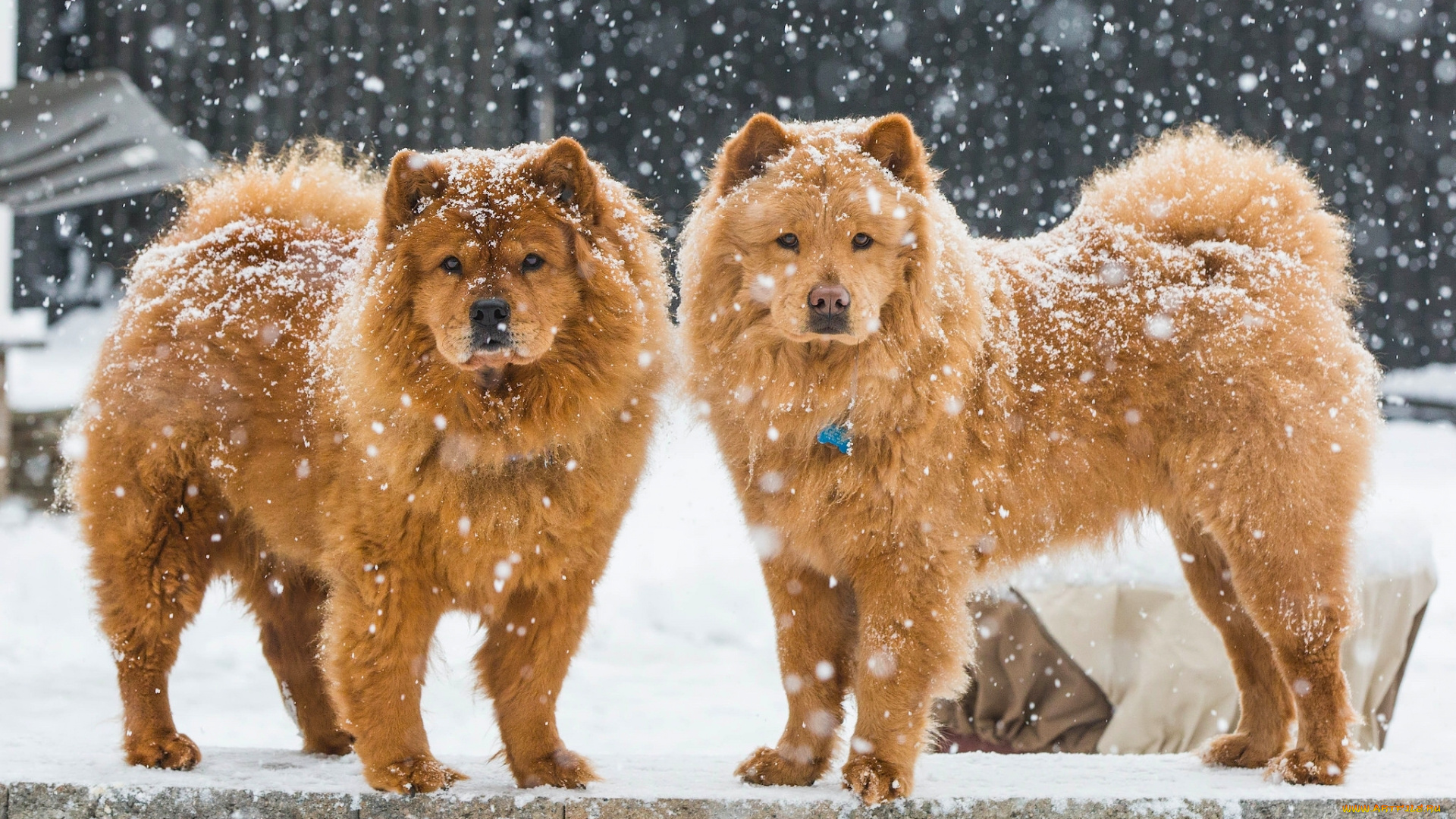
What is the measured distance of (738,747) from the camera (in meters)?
6.02

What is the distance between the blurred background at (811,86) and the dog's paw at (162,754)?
6.38 meters

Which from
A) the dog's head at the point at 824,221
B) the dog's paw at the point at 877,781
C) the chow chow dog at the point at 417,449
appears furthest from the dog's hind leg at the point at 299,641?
the dog's head at the point at 824,221

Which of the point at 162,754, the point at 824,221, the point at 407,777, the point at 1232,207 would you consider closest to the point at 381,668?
the point at 407,777

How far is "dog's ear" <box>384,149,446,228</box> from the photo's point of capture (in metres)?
3.19

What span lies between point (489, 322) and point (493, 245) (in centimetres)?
27

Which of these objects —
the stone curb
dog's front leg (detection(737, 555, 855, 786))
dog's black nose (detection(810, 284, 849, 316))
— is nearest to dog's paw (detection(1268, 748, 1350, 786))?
the stone curb

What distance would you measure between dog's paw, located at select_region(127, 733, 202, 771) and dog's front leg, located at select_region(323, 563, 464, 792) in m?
0.74

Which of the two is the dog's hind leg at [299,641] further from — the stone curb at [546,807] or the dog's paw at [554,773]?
the dog's paw at [554,773]

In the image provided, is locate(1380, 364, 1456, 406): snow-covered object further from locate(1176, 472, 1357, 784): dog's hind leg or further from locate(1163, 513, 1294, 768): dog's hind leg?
locate(1176, 472, 1357, 784): dog's hind leg

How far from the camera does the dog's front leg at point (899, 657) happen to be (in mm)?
3215

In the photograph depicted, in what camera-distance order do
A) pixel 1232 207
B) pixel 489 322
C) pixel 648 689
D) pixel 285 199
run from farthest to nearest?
pixel 648 689, pixel 285 199, pixel 1232 207, pixel 489 322

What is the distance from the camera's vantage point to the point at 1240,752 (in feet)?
12.7

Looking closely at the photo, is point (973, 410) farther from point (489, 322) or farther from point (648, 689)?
point (648, 689)

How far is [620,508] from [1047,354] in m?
1.43
